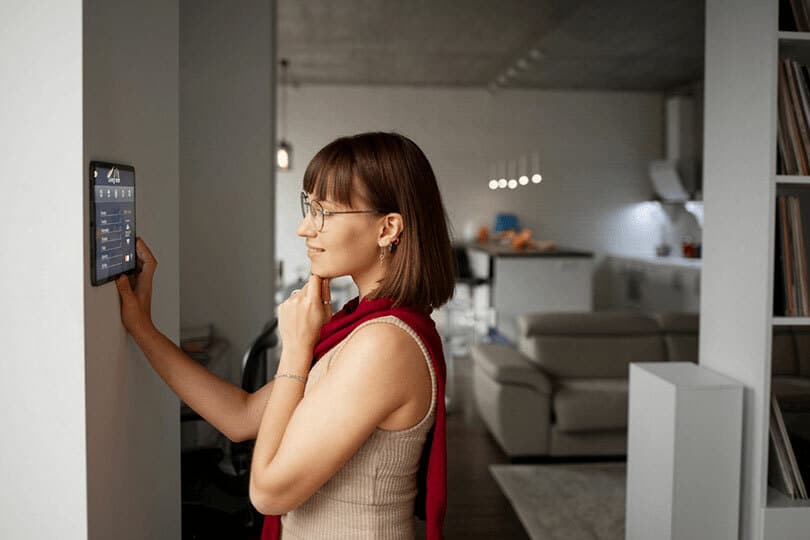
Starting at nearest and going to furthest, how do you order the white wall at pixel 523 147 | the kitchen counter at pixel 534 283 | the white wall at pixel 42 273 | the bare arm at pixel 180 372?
the white wall at pixel 42 273 < the bare arm at pixel 180 372 < the kitchen counter at pixel 534 283 < the white wall at pixel 523 147

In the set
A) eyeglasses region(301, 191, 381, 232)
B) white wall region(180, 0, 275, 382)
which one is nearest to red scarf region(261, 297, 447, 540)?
eyeglasses region(301, 191, 381, 232)

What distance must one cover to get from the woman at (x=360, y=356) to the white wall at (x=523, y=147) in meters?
8.85

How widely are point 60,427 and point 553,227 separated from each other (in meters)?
9.96

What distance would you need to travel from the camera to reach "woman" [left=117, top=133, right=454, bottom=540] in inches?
48.6

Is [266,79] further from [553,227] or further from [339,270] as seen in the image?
[553,227]

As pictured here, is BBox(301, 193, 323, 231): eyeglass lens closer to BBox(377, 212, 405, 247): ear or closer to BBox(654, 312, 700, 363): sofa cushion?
BBox(377, 212, 405, 247): ear

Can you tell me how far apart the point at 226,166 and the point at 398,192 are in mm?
2743

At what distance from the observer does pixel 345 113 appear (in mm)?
10250

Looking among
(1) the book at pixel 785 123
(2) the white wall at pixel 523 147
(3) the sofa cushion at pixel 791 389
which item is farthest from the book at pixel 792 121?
(2) the white wall at pixel 523 147

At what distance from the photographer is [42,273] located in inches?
42.8

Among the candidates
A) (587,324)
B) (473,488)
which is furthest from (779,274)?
(587,324)

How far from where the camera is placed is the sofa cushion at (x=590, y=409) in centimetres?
457

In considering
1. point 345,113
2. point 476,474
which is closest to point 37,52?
point 476,474

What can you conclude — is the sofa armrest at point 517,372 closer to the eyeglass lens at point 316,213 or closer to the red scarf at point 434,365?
the red scarf at point 434,365
